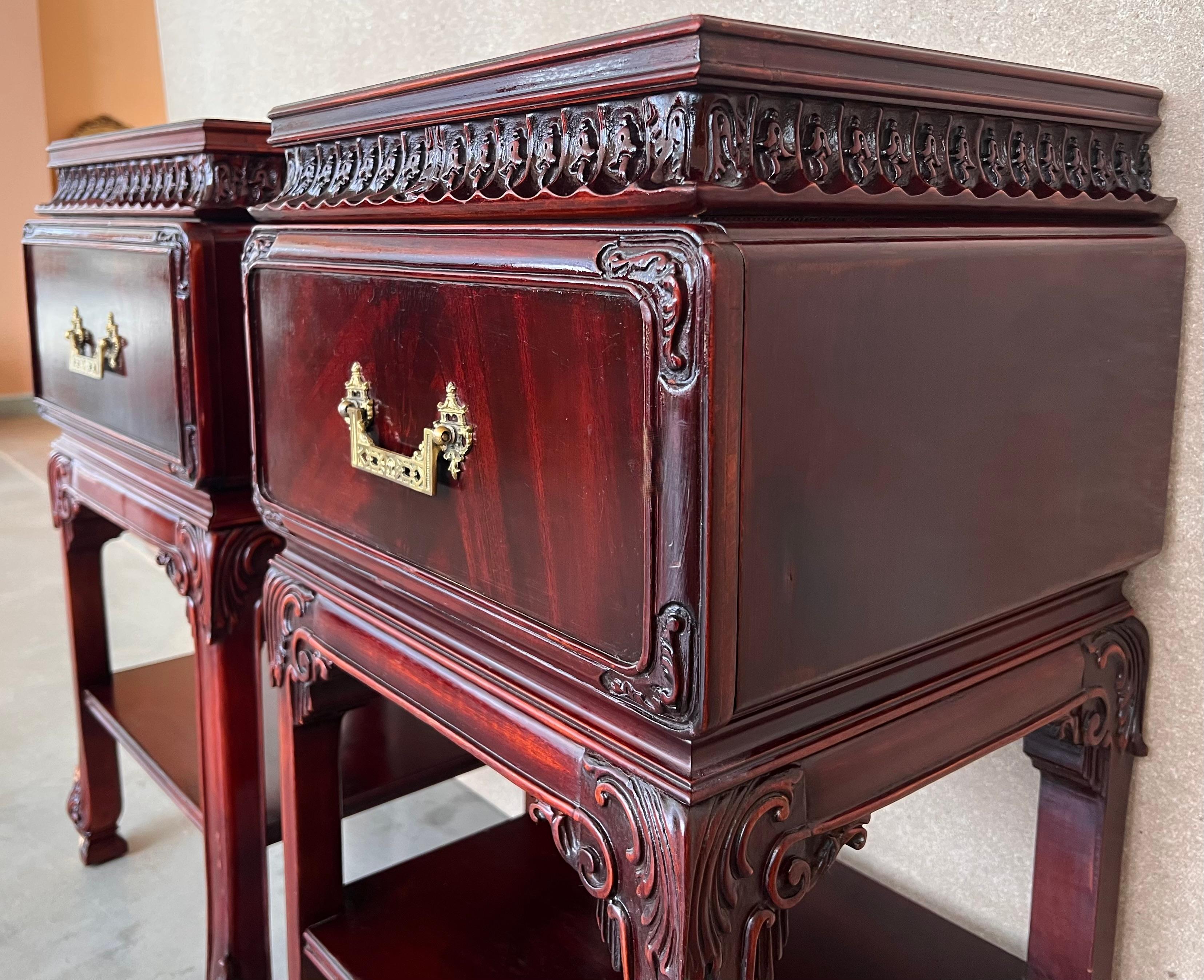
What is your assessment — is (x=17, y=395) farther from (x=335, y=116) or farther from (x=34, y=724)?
(x=335, y=116)

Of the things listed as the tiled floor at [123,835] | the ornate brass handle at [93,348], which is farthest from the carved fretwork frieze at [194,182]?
the tiled floor at [123,835]

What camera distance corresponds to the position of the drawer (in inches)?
18.6

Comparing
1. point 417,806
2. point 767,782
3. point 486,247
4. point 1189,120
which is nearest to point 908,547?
point 767,782

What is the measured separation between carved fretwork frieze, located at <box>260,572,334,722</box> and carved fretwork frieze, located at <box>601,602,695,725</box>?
1.22ft

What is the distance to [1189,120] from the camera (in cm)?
65

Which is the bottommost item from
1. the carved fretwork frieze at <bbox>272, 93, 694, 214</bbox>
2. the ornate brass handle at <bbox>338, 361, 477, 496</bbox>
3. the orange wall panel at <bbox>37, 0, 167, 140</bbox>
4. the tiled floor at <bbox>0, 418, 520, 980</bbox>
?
the tiled floor at <bbox>0, 418, 520, 980</bbox>

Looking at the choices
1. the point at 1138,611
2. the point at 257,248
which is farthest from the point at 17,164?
the point at 1138,611

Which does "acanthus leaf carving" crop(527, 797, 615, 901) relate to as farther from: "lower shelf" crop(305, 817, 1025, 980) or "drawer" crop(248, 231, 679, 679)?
"lower shelf" crop(305, 817, 1025, 980)

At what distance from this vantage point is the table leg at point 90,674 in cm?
138

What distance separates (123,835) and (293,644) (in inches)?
38.1

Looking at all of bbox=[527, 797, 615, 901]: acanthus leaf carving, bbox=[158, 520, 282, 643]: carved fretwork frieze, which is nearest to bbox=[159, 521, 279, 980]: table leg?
bbox=[158, 520, 282, 643]: carved fretwork frieze

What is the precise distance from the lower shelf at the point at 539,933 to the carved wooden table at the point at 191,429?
18 centimetres

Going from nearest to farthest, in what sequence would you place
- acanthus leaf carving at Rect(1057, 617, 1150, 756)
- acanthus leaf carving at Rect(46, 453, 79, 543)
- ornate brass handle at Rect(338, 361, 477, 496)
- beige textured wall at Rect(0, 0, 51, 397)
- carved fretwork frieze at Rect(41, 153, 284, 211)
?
ornate brass handle at Rect(338, 361, 477, 496)
acanthus leaf carving at Rect(1057, 617, 1150, 756)
carved fretwork frieze at Rect(41, 153, 284, 211)
acanthus leaf carving at Rect(46, 453, 79, 543)
beige textured wall at Rect(0, 0, 51, 397)

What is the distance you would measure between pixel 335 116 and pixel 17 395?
5.91 m
